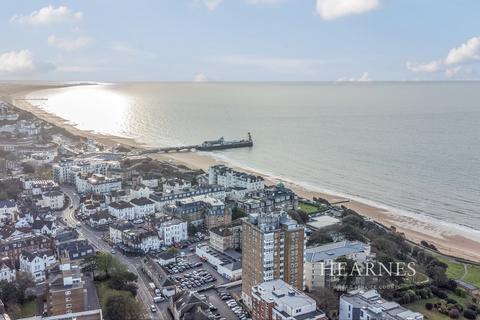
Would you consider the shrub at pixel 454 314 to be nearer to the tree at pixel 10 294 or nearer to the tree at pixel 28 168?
the tree at pixel 10 294

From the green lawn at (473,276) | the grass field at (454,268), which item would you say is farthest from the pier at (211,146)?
the green lawn at (473,276)

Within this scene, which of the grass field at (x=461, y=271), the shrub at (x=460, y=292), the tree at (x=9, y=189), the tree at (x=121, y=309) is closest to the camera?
the tree at (x=121, y=309)

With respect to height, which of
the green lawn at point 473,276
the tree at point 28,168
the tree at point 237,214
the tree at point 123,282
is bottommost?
the green lawn at point 473,276

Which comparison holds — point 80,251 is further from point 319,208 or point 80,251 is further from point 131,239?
point 319,208

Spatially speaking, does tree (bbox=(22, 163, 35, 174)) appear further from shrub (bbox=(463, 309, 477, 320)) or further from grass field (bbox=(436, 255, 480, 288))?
shrub (bbox=(463, 309, 477, 320))

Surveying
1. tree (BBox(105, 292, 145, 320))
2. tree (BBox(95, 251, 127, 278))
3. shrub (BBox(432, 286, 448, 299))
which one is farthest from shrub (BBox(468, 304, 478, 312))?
tree (BBox(95, 251, 127, 278))

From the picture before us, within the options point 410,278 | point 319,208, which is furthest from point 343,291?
point 319,208

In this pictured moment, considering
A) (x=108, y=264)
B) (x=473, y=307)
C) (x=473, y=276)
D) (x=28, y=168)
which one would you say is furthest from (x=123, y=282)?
(x=28, y=168)

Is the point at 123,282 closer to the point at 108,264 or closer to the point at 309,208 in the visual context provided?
the point at 108,264

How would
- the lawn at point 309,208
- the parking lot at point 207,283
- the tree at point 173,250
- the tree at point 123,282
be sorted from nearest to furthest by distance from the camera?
1. the parking lot at point 207,283
2. the tree at point 123,282
3. the tree at point 173,250
4. the lawn at point 309,208
